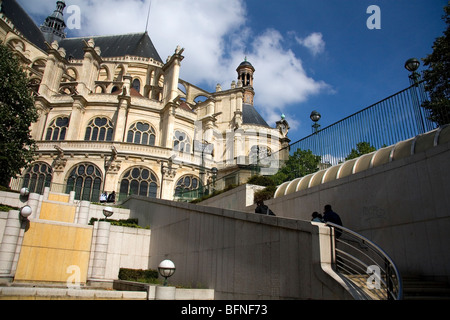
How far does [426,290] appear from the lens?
18.5ft

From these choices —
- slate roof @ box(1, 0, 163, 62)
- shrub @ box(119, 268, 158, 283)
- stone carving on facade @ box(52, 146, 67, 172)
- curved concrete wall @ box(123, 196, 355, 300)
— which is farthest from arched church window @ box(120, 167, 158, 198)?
slate roof @ box(1, 0, 163, 62)

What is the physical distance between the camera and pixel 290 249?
6.42 metres

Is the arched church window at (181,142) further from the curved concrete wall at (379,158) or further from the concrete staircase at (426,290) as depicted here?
the concrete staircase at (426,290)

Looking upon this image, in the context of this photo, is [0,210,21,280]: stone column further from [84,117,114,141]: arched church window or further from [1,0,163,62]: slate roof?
[1,0,163,62]: slate roof

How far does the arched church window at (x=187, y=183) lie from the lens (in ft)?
94.7

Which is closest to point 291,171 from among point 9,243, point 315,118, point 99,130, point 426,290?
point 315,118

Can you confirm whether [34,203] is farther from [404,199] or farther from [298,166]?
[404,199]

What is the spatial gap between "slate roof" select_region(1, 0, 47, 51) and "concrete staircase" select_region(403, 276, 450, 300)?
51.3m

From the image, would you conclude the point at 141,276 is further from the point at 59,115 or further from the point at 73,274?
the point at 59,115

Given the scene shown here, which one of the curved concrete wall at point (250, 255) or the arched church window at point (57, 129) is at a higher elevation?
the arched church window at point (57, 129)

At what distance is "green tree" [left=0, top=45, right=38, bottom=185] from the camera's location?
1977 centimetres

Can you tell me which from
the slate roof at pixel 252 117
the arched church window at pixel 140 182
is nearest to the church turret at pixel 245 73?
the slate roof at pixel 252 117

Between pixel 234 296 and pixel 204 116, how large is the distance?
1191 inches

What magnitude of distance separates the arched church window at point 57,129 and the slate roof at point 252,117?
2716 centimetres
